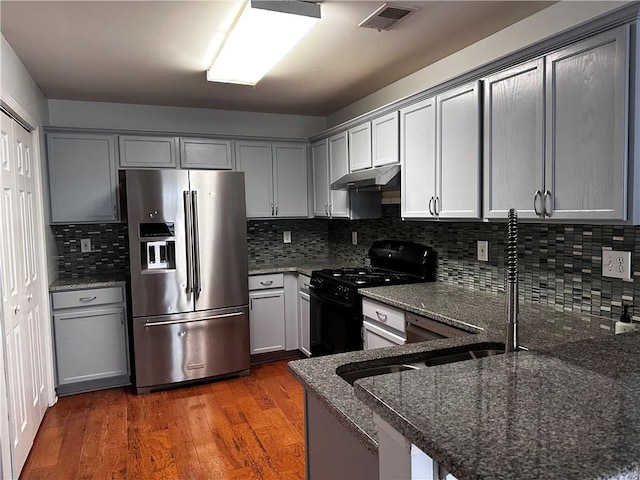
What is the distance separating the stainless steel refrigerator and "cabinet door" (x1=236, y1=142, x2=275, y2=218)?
22.8 inches

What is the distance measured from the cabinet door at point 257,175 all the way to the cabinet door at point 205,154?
0.36 ft

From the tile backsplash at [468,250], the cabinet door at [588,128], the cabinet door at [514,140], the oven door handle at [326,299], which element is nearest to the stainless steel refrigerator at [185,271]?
the oven door handle at [326,299]

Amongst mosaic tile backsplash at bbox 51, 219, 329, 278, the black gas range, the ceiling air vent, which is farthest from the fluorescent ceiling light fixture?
mosaic tile backsplash at bbox 51, 219, 329, 278

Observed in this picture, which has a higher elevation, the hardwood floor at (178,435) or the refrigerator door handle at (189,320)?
the refrigerator door handle at (189,320)

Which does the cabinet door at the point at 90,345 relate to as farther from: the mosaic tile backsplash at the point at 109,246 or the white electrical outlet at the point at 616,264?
the white electrical outlet at the point at 616,264

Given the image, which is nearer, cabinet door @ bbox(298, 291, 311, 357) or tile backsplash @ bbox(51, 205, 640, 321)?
tile backsplash @ bbox(51, 205, 640, 321)

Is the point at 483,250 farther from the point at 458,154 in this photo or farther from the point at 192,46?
the point at 192,46

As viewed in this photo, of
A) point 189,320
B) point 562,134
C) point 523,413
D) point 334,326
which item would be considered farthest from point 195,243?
point 523,413

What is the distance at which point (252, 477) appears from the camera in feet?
7.69

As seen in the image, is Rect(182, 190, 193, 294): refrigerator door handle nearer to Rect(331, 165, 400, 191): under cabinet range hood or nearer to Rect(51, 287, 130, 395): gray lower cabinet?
Rect(51, 287, 130, 395): gray lower cabinet

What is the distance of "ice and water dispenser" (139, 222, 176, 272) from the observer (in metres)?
3.42

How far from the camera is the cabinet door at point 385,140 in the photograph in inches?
120

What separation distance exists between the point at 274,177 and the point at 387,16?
2202 mm

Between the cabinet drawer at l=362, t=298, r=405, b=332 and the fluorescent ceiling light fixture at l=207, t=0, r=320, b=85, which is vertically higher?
the fluorescent ceiling light fixture at l=207, t=0, r=320, b=85
